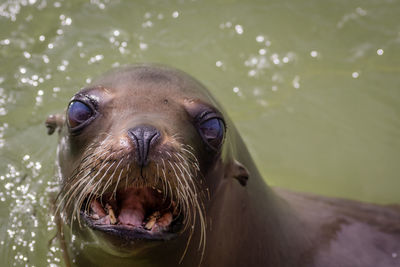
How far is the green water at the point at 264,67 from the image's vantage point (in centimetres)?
619

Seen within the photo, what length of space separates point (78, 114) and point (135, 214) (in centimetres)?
70

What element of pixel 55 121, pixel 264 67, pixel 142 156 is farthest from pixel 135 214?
pixel 264 67

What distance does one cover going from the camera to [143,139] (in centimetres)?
249

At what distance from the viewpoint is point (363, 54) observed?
731 cm

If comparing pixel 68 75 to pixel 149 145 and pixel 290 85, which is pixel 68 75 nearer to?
pixel 290 85

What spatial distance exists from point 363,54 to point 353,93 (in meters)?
0.69

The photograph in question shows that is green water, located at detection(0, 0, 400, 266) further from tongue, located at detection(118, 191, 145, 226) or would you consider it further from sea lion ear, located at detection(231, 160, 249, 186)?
tongue, located at detection(118, 191, 145, 226)

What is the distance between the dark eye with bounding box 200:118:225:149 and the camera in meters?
3.03

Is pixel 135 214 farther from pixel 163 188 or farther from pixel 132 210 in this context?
pixel 163 188

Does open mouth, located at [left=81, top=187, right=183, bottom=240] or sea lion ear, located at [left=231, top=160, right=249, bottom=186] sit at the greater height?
sea lion ear, located at [left=231, top=160, right=249, bottom=186]

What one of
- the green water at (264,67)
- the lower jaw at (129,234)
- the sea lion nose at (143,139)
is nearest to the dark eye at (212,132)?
the sea lion nose at (143,139)

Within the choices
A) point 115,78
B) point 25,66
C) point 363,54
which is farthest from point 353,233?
point 25,66

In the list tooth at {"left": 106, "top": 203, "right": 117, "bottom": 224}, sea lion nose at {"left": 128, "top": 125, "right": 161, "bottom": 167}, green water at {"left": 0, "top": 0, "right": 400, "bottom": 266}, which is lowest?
tooth at {"left": 106, "top": 203, "right": 117, "bottom": 224}

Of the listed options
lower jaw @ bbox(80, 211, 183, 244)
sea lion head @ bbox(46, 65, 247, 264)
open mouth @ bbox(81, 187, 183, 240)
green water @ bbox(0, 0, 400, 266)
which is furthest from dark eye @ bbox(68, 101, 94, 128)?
green water @ bbox(0, 0, 400, 266)
